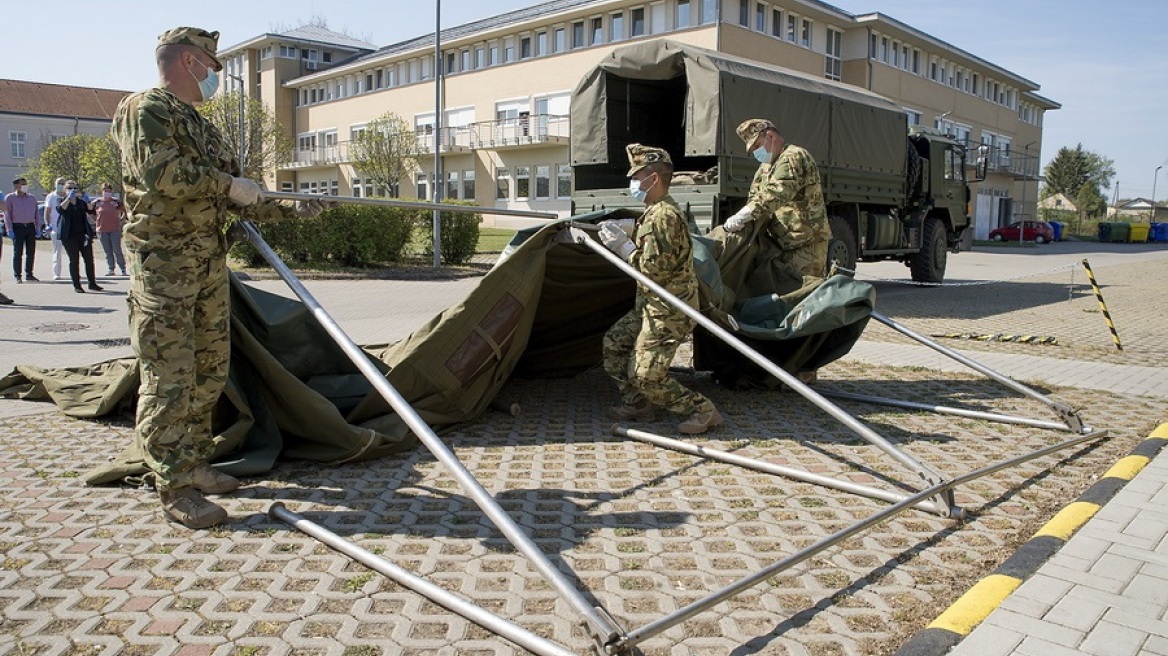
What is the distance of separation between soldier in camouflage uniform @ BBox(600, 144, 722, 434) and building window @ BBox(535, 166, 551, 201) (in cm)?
4059

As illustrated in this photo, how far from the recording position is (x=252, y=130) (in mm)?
47000

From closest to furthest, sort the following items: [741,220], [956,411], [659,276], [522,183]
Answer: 1. [659,276]
2. [956,411]
3. [741,220]
4. [522,183]

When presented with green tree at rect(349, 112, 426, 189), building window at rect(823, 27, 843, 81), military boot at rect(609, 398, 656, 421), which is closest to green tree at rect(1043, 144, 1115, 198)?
building window at rect(823, 27, 843, 81)

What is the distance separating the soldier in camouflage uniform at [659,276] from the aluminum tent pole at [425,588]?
2569 millimetres

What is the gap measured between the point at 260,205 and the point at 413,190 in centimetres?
4966

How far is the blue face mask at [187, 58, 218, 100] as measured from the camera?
179 inches

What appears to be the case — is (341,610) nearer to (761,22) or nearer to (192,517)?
(192,517)

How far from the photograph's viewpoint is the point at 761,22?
39250 millimetres

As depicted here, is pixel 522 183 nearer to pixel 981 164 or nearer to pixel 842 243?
pixel 981 164

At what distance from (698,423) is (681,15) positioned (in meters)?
36.3

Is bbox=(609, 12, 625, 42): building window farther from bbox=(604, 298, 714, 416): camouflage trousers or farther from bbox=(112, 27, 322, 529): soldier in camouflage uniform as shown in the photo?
bbox=(112, 27, 322, 529): soldier in camouflage uniform

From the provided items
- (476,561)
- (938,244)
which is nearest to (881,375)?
(476,561)

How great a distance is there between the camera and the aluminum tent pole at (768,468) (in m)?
4.61

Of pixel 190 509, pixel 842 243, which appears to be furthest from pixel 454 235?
pixel 190 509
